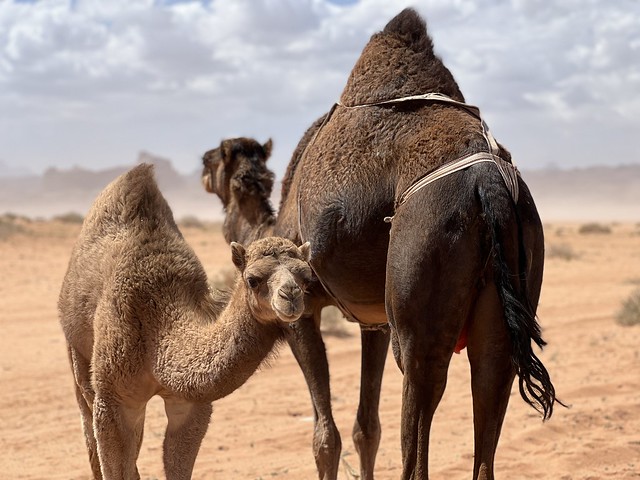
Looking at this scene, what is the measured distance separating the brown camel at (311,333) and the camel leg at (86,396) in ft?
4.22

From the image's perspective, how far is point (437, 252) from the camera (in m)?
4.38

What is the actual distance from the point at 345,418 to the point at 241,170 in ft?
10.9

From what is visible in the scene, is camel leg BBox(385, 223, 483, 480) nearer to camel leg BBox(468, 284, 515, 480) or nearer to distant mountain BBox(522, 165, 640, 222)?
camel leg BBox(468, 284, 515, 480)

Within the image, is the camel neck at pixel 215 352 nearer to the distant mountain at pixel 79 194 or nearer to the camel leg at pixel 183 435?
the camel leg at pixel 183 435

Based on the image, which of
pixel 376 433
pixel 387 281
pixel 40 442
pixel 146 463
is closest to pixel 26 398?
pixel 40 442

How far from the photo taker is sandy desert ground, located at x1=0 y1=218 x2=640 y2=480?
773 cm

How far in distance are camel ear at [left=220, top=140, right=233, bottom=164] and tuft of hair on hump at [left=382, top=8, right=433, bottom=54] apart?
2.04 m

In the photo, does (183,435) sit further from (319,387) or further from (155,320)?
(319,387)

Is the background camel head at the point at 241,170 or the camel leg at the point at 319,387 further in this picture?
the background camel head at the point at 241,170

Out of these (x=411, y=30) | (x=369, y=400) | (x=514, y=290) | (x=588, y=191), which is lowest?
(x=369, y=400)

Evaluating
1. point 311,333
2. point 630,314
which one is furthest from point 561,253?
point 311,333

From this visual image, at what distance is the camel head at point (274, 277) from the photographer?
410 cm

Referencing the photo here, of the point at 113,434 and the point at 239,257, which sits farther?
the point at 113,434

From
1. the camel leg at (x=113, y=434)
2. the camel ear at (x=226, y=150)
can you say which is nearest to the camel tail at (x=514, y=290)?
the camel leg at (x=113, y=434)
